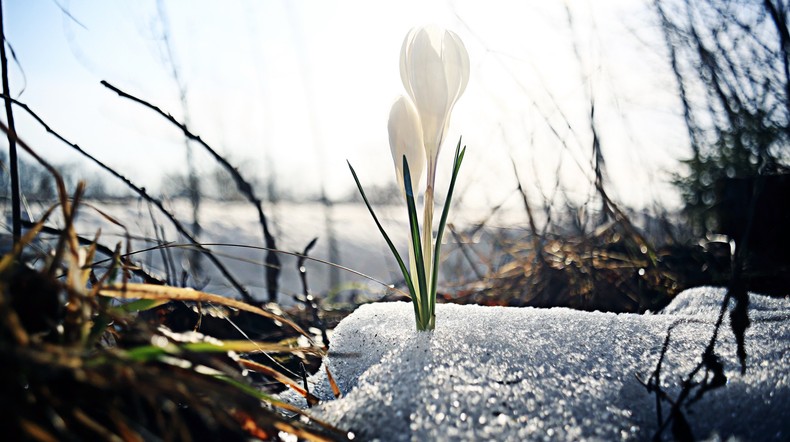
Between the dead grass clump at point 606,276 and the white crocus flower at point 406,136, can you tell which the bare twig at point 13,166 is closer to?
the white crocus flower at point 406,136

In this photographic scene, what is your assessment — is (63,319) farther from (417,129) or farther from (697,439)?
(697,439)

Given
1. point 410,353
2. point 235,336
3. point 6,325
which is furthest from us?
point 235,336

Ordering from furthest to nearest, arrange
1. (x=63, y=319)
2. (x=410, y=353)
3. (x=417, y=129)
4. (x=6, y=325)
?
(x=417, y=129)
(x=410, y=353)
(x=63, y=319)
(x=6, y=325)

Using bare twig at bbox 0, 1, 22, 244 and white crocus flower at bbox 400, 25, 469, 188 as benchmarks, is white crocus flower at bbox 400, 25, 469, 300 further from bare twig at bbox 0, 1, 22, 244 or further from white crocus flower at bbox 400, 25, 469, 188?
bare twig at bbox 0, 1, 22, 244

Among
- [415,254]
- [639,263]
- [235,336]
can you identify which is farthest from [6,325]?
[639,263]

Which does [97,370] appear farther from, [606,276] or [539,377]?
[606,276]

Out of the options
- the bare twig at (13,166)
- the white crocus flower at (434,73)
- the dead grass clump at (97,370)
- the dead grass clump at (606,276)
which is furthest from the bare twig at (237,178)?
the dead grass clump at (606,276)

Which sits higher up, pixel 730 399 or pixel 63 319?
pixel 63 319
